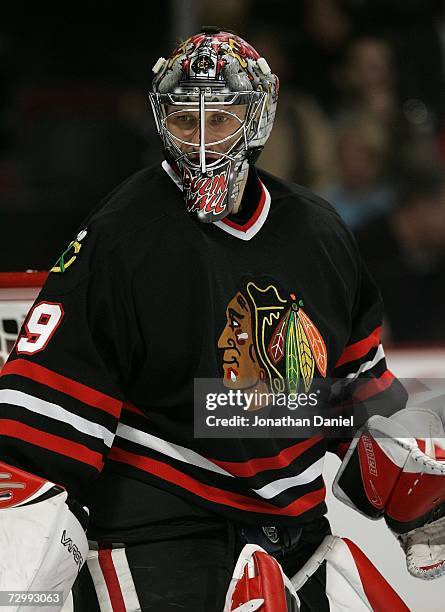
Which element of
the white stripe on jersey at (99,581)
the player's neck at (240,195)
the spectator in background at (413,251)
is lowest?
the spectator in background at (413,251)

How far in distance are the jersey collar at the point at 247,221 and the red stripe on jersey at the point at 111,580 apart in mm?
483

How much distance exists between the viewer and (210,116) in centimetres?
174

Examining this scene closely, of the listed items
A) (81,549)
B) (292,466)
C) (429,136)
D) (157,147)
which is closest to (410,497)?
(292,466)

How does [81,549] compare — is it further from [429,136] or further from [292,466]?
[429,136]

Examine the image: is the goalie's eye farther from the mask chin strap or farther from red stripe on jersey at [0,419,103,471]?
red stripe on jersey at [0,419,103,471]

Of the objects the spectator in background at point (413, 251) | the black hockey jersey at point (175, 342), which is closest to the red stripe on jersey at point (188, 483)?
the black hockey jersey at point (175, 342)

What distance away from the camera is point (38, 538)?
1538 millimetres

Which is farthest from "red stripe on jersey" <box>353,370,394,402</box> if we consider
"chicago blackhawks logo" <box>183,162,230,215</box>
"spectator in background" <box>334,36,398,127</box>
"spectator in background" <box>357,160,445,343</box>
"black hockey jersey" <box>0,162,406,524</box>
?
"spectator in background" <box>334,36,398,127</box>

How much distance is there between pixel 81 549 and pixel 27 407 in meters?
0.20

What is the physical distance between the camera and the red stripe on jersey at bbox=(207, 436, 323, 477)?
1.74 metres

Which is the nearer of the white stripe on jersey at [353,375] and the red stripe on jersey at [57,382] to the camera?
the red stripe on jersey at [57,382]

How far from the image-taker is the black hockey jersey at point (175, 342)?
1.62 m

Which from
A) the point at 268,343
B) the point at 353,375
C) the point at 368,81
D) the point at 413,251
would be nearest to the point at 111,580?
the point at 268,343

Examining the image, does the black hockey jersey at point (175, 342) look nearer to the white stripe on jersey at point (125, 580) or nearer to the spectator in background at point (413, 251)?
the white stripe on jersey at point (125, 580)
